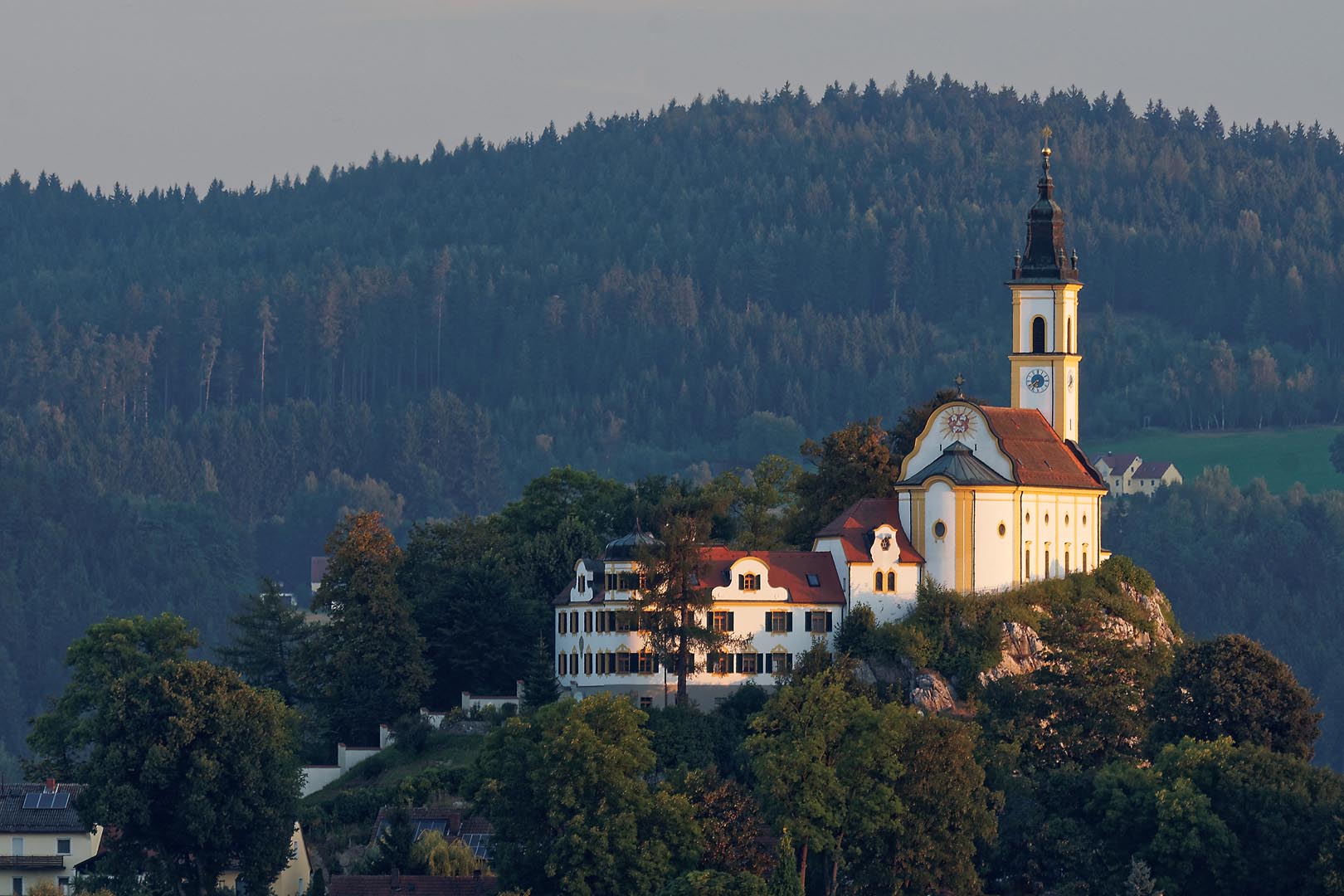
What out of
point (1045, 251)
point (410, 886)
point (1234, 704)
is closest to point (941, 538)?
point (1234, 704)

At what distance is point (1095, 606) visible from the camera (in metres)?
102

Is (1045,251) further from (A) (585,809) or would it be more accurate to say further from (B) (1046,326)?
(A) (585,809)

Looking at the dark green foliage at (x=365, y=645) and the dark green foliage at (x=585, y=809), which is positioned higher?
the dark green foliage at (x=365, y=645)

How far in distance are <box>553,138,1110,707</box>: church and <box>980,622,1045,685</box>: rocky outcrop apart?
1.71m

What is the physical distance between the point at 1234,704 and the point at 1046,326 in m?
20.9

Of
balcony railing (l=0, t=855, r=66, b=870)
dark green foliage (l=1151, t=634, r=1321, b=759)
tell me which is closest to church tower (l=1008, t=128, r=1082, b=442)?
dark green foliage (l=1151, t=634, r=1321, b=759)

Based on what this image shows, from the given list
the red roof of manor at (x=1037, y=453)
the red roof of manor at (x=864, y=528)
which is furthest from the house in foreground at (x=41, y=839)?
the red roof of manor at (x=1037, y=453)

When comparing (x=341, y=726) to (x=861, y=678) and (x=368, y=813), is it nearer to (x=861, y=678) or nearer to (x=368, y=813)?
(x=368, y=813)

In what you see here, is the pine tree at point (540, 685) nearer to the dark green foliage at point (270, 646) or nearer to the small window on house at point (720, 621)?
the small window on house at point (720, 621)

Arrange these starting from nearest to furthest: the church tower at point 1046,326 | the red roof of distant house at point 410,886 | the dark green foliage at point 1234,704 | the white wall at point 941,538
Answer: the red roof of distant house at point 410,886, the dark green foliage at point 1234,704, the white wall at point 941,538, the church tower at point 1046,326

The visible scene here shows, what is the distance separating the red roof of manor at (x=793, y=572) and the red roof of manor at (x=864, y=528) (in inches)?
33.9

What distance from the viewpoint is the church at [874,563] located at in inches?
3890

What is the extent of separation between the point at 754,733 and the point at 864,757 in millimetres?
6588

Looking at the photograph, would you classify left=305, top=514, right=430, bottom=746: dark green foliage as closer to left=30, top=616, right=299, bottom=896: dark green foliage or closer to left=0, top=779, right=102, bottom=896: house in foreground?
left=30, top=616, right=299, bottom=896: dark green foliage
